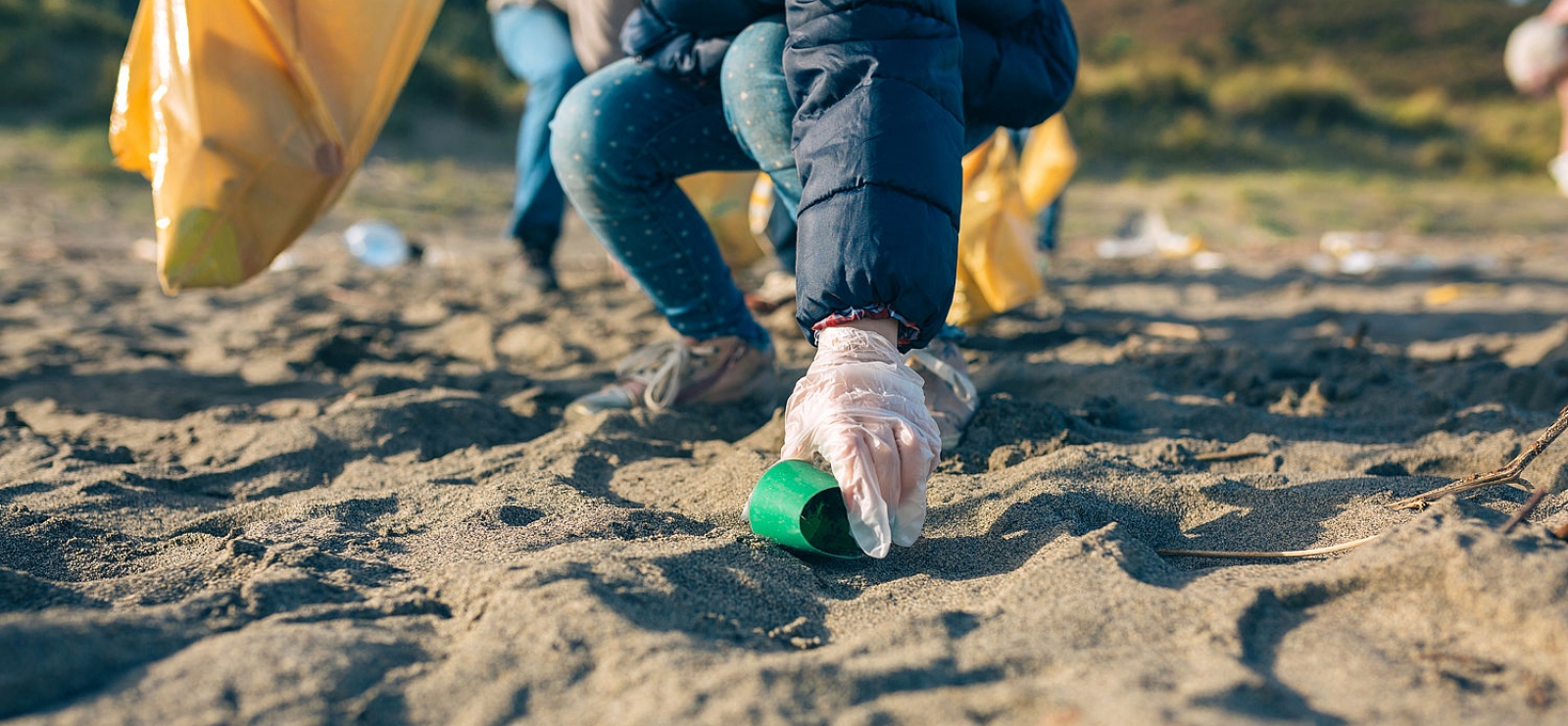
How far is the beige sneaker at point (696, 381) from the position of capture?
1.91 metres

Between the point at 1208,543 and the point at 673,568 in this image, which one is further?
the point at 1208,543

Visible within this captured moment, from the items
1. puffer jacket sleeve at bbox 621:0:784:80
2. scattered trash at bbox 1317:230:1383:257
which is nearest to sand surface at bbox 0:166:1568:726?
puffer jacket sleeve at bbox 621:0:784:80

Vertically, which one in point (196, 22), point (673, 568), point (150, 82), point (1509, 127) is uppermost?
point (196, 22)

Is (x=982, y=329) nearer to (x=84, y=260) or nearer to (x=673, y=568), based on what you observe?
(x=673, y=568)

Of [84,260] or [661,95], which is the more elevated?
[661,95]

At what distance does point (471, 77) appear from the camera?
29.4ft

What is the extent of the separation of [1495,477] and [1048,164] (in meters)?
2.64

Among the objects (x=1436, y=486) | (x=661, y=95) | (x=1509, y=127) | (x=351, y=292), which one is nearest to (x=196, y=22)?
(x=661, y=95)

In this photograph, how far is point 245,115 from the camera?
1.81 m

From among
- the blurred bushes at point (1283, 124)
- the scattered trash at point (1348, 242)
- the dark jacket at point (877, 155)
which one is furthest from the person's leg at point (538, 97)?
the blurred bushes at point (1283, 124)

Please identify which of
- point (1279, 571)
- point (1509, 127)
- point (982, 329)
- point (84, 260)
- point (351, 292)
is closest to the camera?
point (1279, 571)

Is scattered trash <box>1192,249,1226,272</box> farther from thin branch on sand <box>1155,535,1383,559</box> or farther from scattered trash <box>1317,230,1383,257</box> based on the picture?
thin branch on sand <box>1155,535,1383,559</box>

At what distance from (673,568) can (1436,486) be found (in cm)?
105

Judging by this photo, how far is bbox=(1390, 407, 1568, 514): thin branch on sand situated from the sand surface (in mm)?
39
